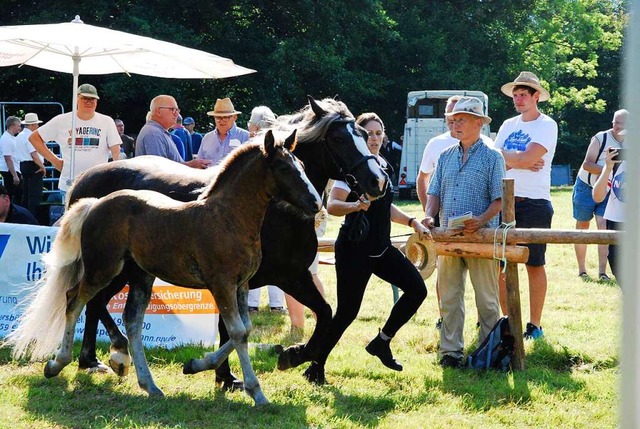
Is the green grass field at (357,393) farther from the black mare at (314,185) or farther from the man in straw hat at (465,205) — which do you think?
the man in straw hat at (465,205)

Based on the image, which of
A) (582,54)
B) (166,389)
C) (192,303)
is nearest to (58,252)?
(166,389)

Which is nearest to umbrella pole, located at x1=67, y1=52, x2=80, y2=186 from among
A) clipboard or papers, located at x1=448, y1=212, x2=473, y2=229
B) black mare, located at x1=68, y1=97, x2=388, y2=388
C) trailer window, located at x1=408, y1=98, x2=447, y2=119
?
black mare, located at x1=68, y1=97, x2=388, y2=388

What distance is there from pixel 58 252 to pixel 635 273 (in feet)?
17.8

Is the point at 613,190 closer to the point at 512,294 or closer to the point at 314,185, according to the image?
the point at 512,294

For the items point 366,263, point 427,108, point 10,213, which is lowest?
point 366,263

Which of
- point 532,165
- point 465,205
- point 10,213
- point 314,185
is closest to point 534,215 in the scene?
point 532,165

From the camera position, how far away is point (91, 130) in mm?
8914

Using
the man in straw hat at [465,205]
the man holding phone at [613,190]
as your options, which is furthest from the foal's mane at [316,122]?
the man holding phone at [613,190]

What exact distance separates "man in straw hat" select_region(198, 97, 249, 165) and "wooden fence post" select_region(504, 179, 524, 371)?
325 centimetres

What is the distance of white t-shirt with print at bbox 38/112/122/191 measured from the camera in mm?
8906

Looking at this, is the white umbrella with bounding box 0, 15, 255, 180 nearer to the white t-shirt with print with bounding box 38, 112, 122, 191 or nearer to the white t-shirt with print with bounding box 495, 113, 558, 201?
the white t-shirt with print with bounding box 38, 112, 122, 191

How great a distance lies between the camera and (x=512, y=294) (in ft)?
22.1

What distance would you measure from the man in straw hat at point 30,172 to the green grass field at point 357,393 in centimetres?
672

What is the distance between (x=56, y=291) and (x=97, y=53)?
3.71 metres
